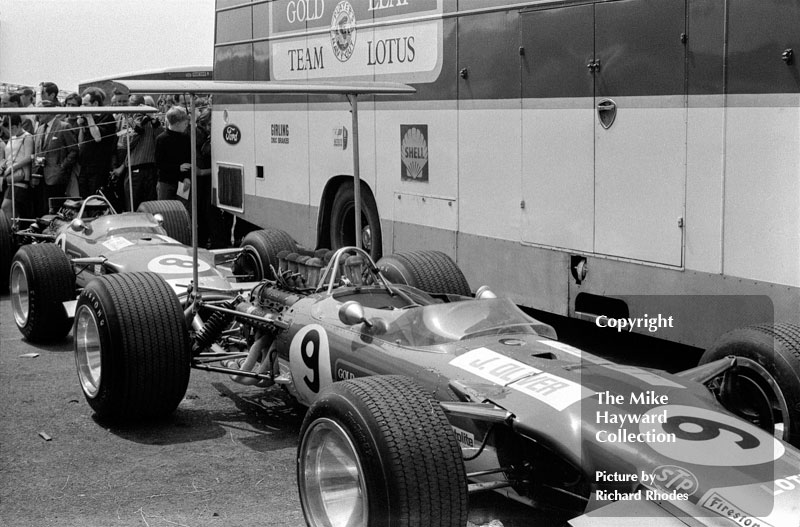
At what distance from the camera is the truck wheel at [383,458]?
13.0ft

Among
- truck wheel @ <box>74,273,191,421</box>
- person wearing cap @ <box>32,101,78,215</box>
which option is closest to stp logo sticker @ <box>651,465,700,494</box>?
truck wheel @ <box>74,273,191,421</box>

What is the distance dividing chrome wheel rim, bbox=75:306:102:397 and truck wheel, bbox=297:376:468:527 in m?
2.65

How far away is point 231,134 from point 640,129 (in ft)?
22.2

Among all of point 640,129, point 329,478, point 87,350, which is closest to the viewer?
point 329,478

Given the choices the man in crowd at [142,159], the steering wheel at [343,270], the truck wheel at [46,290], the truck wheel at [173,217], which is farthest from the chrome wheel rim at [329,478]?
the man in crowd at [142,159]

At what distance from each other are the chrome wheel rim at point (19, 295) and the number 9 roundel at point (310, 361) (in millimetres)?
3762

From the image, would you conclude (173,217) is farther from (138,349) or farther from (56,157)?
(138,349)

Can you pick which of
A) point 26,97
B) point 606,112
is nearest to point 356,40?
point 606,112

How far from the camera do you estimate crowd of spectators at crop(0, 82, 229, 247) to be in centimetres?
1288

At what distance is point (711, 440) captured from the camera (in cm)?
411

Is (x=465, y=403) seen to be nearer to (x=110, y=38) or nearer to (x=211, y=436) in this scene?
(x=211, y=436)

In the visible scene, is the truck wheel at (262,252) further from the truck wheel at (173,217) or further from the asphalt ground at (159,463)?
the truck wheel at (173,217)

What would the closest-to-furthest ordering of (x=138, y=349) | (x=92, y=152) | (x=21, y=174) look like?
1. (x=138, y=349)
2. (x=21, y=174)
3. (x=92, y=152)

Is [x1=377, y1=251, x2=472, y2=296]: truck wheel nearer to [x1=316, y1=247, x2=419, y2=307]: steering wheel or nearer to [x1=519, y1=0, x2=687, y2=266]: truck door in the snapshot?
[x1=316, y1=247, x2=419, y2=307]: steering wheel
